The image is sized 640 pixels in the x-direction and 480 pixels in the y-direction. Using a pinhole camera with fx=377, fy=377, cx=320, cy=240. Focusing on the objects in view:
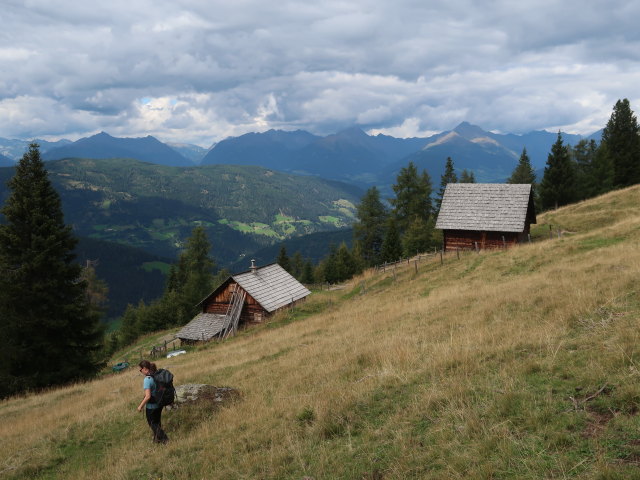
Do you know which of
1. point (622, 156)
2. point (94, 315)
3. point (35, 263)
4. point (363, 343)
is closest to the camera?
point (363, 343)

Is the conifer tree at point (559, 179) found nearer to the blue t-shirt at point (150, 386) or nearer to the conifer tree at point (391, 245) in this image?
the conifer tree at point (391, 245)

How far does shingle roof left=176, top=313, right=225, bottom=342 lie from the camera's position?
114 ft

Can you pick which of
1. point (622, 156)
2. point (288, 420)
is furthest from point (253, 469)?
point (622, 156)

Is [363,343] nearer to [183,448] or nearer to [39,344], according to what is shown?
[183,448]

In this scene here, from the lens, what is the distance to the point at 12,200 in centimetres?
2366

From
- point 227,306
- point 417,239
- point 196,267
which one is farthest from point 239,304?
point 196,267

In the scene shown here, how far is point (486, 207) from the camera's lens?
116 feet

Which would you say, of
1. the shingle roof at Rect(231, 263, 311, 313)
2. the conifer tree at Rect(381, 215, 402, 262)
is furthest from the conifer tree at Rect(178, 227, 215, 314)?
the shingle roof at Rect(231, 263, 311, 313)

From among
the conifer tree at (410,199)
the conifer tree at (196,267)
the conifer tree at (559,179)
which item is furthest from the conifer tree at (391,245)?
the conifer tree at (196,267)

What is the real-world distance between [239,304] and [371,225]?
44.0 metres

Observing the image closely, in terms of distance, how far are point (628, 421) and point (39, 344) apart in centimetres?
2858

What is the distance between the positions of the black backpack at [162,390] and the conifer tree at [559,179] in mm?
60903

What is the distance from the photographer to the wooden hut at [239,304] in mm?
35000

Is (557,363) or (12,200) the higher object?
(12,200)
